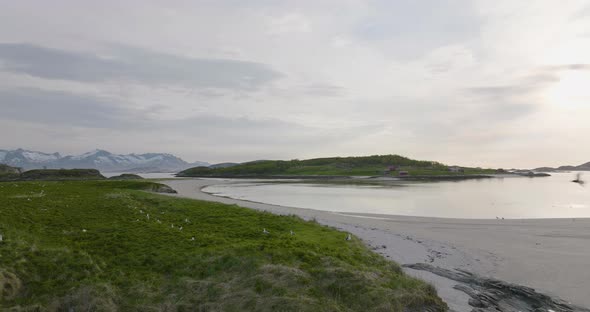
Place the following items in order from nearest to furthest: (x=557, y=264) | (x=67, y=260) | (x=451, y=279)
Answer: (x=67, y=260), (x=451, y=279), (x=557, y=264)

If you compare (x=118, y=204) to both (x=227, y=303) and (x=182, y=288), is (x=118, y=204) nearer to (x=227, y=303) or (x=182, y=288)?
(x=182, y=288)

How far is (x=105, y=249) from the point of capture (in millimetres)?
14391

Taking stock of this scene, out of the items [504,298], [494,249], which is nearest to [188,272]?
[504,298]

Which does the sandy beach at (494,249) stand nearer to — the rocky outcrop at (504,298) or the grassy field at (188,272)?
the rocky outcrop at (504,298)

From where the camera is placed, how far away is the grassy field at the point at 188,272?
1011cm

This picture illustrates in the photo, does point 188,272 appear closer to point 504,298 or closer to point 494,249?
point 504,298

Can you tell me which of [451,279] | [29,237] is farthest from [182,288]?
[451,279]

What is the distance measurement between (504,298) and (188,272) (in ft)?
38.1

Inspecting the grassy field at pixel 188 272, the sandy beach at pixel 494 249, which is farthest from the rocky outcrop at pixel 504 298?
the grassy field at pixel 188 272

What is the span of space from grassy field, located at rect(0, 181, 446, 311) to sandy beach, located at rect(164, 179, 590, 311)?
9.32ft

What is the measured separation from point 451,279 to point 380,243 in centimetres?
611

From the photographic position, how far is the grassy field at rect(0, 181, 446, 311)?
10.1m

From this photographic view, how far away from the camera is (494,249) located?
19.4m

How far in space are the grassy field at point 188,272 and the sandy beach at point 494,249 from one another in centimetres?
284
